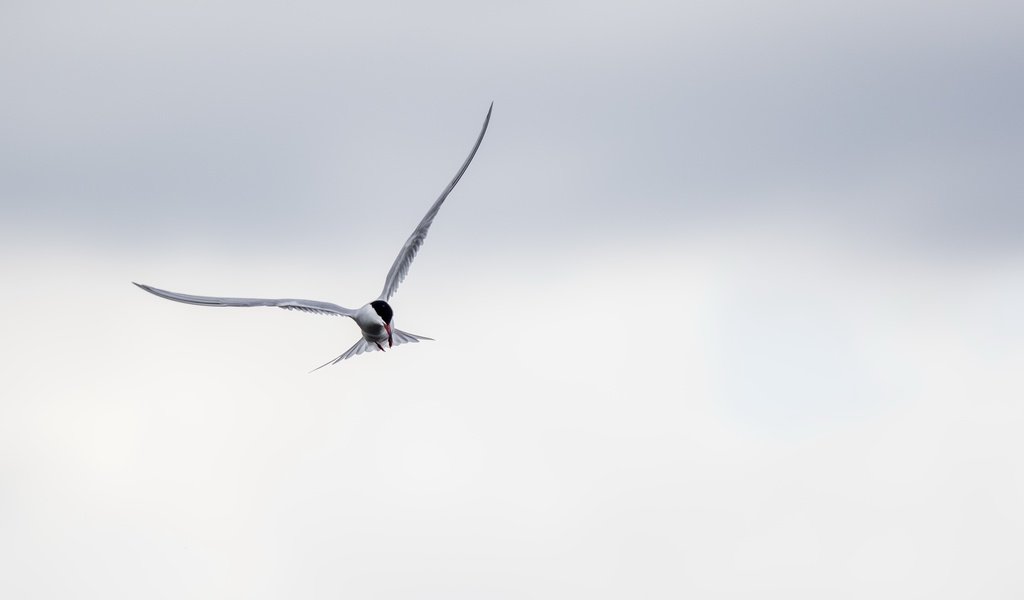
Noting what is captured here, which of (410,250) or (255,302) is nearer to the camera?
(255,302)

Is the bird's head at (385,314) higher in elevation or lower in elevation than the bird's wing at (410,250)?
lower

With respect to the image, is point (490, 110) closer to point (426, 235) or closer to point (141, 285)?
point (426, 235)

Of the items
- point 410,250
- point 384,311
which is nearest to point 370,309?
point 384,311

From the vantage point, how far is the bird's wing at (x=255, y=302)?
98.6 ft

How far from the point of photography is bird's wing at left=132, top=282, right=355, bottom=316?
98.6ft

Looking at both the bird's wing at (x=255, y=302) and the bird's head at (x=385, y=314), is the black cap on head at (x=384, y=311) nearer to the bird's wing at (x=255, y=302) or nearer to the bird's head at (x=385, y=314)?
the bird's head at (x=385, y=314)

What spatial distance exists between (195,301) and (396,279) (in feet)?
25.5

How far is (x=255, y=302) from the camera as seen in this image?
33.2 m

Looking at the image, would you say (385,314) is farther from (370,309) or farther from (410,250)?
(410,250)

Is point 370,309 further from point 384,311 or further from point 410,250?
point 410,250

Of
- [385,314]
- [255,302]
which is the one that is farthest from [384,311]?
[255,302]

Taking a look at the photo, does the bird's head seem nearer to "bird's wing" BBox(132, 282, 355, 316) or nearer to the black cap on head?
the black cap on head

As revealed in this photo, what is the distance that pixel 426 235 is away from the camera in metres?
39.2

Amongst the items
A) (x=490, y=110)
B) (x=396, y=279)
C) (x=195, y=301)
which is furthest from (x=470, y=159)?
(x=195, y=301)
